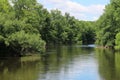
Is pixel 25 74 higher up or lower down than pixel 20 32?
lower down

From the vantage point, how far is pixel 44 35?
118 m

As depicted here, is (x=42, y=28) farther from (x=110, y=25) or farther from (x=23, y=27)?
(x=23, y=27)

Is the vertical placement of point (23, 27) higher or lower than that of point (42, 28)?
lower

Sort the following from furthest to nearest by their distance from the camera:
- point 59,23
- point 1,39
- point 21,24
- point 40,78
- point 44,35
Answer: point 59,23 → point 44,35 → point 21,24 → point 1,39 → point 40,78

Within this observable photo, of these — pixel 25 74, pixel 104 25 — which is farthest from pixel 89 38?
pixel 25 74

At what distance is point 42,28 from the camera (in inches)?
4508

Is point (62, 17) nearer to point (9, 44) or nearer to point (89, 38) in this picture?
point (89, 38)

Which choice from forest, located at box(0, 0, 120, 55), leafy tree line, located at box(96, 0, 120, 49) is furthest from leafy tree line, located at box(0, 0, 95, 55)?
leafy tree line, located at box(96, 0, 120, 49)

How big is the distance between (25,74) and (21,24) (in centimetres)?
2369

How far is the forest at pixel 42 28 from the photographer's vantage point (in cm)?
5473

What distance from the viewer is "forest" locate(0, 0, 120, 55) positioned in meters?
54.7

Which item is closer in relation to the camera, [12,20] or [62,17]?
[12,20]

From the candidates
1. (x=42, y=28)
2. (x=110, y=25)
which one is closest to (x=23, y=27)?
(x=110, y=25)

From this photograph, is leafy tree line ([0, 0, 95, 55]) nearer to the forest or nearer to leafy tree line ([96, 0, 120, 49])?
the forest
